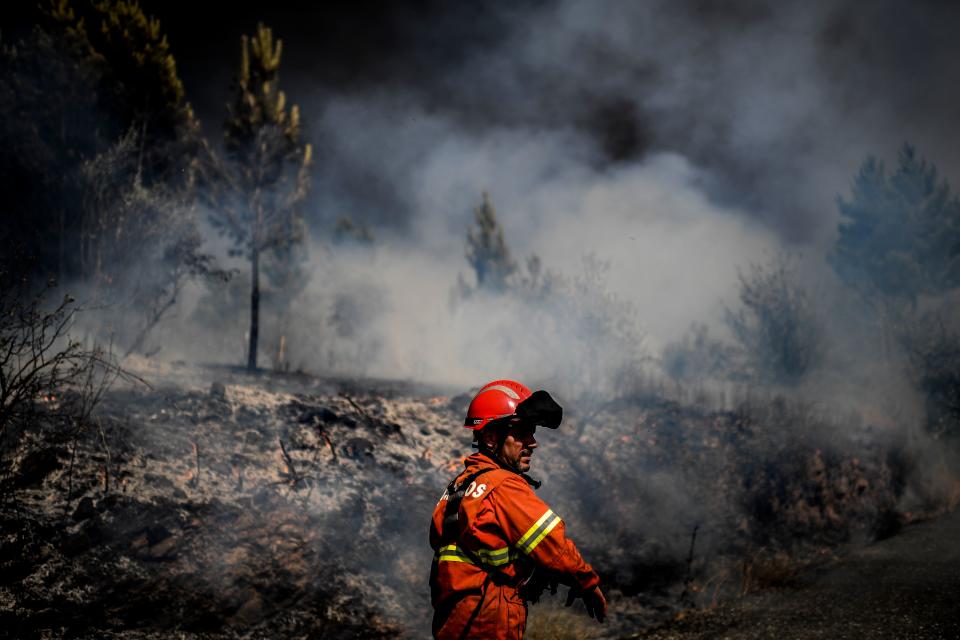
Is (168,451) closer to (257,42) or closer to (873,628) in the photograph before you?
(873,628)

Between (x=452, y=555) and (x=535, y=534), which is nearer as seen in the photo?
(x=535, y=534)

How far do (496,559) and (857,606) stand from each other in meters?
4.89

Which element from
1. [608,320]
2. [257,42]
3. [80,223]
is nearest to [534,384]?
[608,320]

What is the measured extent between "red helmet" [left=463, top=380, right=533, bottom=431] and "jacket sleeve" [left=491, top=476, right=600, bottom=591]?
0.38m

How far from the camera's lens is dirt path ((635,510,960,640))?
4312 millimetres

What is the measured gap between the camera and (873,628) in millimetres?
4316

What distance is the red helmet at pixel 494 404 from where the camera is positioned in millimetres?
2336

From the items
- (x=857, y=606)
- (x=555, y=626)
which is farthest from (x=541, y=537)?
(x=857, y=606)

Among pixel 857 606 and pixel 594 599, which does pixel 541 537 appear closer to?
pixel 594 599

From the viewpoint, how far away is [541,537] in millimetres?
1981

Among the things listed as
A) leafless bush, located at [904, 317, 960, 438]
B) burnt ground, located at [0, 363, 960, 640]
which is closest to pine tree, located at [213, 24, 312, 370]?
burnt ground, located at [0, 363, 960, 640]

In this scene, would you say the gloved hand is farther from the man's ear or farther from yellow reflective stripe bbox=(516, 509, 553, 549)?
the man's ear

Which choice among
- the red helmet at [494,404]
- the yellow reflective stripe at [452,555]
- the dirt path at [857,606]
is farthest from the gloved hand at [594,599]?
the dirt path at [857,606]

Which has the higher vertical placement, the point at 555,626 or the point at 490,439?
the point at 490,439
